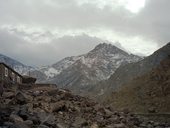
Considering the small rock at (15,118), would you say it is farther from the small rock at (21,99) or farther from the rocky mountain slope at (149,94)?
the rocky mountain slope at (149,94)

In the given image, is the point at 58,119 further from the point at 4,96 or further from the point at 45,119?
the point at 4,96

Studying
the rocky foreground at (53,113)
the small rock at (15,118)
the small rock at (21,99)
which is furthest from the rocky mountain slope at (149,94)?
the small rock at (15,118)

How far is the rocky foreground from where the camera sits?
144ft

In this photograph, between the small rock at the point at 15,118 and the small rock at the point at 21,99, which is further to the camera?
the small rock at the point at 21,99

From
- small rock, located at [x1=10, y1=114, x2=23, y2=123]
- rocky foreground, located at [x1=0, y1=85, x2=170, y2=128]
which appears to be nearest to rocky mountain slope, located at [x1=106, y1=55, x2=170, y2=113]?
rocky foreground, located at [x1=0, y1=85, x2=170, y2=128]

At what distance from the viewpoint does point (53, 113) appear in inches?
2039

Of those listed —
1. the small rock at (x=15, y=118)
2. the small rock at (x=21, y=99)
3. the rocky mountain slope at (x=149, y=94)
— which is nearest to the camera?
the small rock at (x=15, y=118)

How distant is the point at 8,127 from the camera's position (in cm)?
3888

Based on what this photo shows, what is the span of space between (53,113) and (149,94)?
8488 cm

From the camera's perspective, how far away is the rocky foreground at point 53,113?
43875 millimetres

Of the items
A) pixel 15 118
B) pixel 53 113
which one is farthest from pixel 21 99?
pixel 15 118

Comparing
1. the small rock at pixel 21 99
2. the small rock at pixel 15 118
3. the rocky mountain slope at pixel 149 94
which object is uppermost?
the rocky mountain slope at pixel 149 94

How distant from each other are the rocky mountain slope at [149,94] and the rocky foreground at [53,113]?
2130 inches

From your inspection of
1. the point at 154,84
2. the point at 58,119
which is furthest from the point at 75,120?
the point at 154,84
